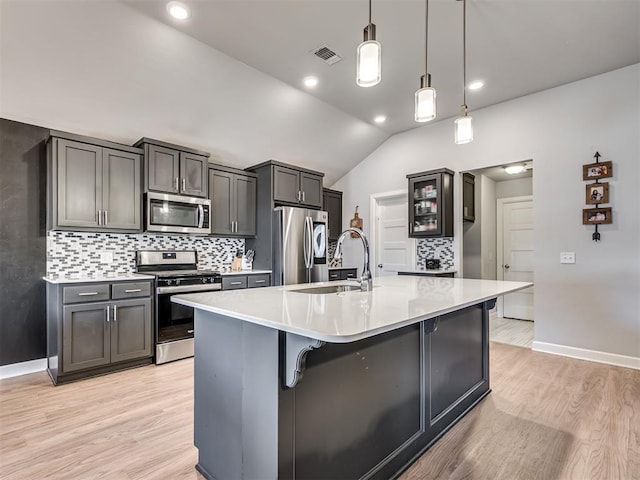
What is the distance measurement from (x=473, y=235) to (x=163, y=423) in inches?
198

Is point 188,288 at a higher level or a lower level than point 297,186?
lower

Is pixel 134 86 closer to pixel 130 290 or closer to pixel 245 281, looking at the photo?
pixel 130 290

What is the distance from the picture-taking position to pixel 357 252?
6.01 meters

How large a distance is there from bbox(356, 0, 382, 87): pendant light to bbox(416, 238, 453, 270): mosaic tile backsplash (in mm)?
3609

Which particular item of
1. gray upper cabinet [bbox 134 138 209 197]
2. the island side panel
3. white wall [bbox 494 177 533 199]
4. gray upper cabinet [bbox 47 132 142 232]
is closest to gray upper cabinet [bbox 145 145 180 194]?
gray upper cabinet [bbox 134 138 209 197]

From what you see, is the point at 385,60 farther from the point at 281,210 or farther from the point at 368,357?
the point at 368,357

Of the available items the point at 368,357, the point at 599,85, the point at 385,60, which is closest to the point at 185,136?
the point at 385,60

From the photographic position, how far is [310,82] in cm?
384

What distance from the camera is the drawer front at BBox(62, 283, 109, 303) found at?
286 centimetres

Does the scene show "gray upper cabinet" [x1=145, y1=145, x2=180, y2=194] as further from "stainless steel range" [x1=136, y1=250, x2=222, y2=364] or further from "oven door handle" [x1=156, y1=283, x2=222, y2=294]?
"oven door handle" [x1=156, y1=283, x2=222, y2=294]

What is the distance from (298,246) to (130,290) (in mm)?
1968

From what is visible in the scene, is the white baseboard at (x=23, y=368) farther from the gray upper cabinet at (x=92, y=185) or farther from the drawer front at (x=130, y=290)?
the gray upper cabinet at (x=92, y=185)

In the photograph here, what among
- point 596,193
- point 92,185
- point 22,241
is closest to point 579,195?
point 596,193

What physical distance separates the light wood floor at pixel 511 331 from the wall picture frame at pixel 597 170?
6.78 feet
